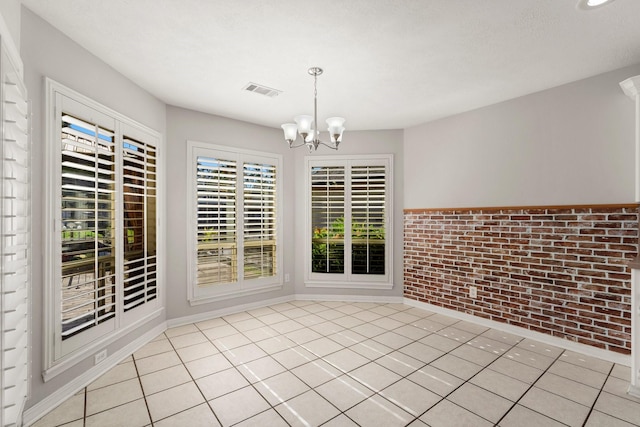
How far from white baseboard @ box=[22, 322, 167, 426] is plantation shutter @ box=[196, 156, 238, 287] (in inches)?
38.1

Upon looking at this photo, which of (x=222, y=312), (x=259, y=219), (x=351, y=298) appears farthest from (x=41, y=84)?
(x=351, y=298)

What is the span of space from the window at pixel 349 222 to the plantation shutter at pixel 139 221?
7.24 feet

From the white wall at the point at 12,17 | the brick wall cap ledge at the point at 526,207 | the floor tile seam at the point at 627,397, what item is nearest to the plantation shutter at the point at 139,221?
the white wall at the point at 12,17

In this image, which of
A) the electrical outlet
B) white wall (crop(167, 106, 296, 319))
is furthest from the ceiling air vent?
the electrical outlet

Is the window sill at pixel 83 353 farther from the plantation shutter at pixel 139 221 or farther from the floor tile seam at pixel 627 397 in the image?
the floor tile seam at pixel 627 397

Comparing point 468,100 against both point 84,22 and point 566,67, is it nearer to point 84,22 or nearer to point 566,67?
point 566,67

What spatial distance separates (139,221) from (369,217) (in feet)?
9.94

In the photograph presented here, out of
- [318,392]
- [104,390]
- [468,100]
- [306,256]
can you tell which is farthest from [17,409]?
[468,100]

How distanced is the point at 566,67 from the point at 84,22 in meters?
3.91

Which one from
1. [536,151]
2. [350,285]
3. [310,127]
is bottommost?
[350,285]

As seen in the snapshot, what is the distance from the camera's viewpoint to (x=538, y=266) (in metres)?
3.25

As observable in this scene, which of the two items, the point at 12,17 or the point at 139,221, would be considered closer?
the point at 12,17

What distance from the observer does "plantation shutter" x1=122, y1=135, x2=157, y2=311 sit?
291cm

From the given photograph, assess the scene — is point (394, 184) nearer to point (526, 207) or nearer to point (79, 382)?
point (526, 207)
